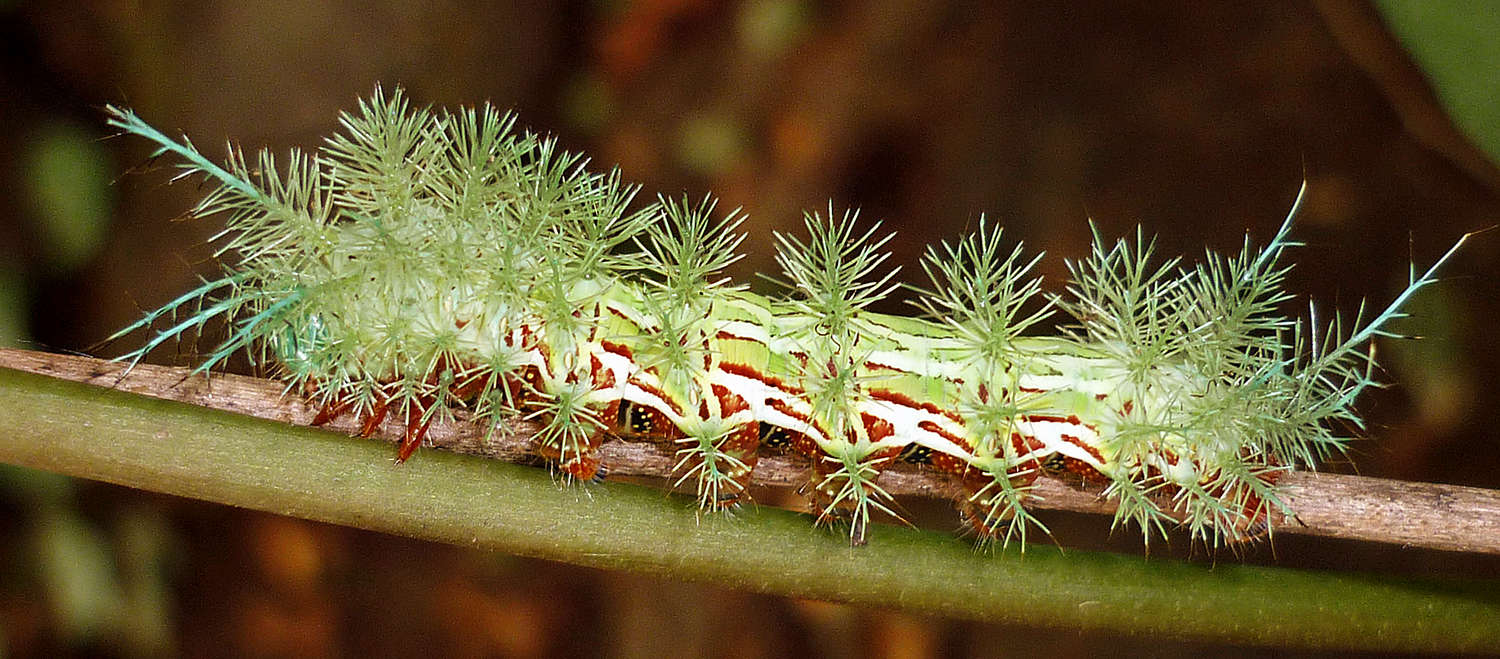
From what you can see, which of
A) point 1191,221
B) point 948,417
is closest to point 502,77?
point 1191,221

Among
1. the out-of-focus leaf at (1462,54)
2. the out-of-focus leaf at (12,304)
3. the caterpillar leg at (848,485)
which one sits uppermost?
the out-of-focus leaf at (1462,54)

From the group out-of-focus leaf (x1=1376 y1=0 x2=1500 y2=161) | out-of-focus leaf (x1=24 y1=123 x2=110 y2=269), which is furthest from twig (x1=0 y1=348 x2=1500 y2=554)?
out-of-focus leaf (x1=24 y1=123 x2=110 y2=269)

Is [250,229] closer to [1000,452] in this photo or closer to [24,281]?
[1000,452]

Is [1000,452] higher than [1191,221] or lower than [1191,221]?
lower

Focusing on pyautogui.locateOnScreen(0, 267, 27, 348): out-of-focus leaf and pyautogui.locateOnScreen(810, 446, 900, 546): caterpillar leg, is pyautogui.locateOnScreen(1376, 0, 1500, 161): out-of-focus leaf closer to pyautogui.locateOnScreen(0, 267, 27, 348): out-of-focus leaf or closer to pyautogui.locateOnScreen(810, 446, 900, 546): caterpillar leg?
pyautogui.locateOnScreen(810, 446, 900, 546): caterpillar leg

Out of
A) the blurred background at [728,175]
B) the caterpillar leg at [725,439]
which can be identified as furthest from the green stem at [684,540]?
the blurred background at [728,175]

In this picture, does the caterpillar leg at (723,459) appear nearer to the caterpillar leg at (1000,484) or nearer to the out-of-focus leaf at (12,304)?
the caterpillar leg at (1000,484)

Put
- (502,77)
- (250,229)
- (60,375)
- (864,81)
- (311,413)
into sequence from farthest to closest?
(864,81)
(502,77)
(250,229)
(311,413)
(60,375)
